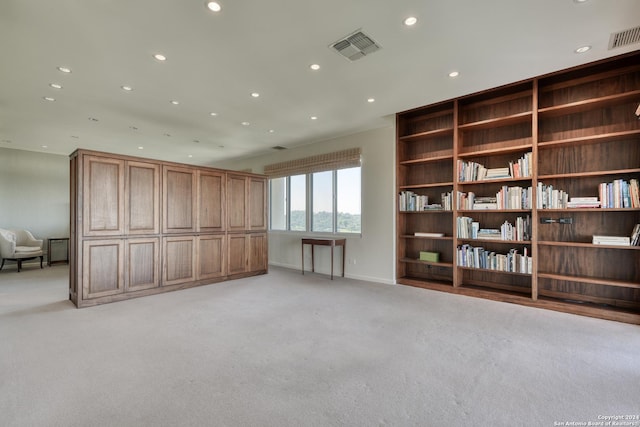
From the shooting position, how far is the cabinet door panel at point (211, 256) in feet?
16.7

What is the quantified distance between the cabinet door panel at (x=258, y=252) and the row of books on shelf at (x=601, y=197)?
4.65 metres

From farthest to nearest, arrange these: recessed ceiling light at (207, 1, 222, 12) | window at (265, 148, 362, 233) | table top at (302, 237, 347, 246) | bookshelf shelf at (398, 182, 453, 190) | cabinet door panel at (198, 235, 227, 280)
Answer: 1. window at (265, 148, 362, 233)
2. table top at (302, 237, 347, 246)
3. cabinet door panel at (198, 235, 227, 280)
4. bookshelf shelf at (398, 182, 453, 190)
5. recessed ceiling light at (207, 1, 222, 12)

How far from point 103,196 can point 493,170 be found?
5.50 metres

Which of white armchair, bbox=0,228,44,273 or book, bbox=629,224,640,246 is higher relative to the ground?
book, bbox=629,224,640,246

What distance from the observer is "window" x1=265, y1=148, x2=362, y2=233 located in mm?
5863

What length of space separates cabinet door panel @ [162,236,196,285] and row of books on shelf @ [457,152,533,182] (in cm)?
447

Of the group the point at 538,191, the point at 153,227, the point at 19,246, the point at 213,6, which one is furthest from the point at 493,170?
the point at 19,246

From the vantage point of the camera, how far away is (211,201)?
17.3 feet

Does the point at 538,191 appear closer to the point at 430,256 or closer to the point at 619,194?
the point at 619,194

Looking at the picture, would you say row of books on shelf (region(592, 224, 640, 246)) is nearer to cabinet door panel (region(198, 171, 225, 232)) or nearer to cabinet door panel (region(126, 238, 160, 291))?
cabinet door panel (region(198, 171, 225, 232))

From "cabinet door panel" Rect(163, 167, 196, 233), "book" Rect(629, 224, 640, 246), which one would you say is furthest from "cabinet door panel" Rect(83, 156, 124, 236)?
"book" Rect(629, 224, 640, 246)

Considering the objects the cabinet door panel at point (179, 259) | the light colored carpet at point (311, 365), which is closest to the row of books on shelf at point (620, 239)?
the light colored carpet at point (311, 365)

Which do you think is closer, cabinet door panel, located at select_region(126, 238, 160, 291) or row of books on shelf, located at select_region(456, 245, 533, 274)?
row of books on shelf, located at select_region(456, 245, 533, 274)

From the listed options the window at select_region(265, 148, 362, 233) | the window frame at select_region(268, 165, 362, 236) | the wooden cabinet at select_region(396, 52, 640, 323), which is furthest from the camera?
the window frame at select_region(268, 165, 362, 236)
